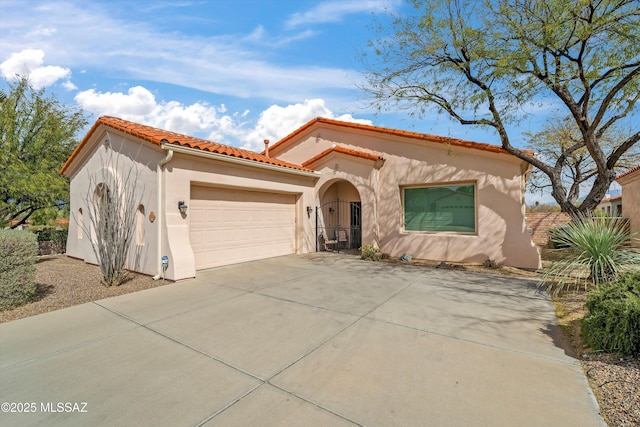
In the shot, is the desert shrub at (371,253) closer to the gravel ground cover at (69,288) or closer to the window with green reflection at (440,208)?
the window with green reflection at (440,208)

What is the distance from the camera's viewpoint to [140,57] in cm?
853

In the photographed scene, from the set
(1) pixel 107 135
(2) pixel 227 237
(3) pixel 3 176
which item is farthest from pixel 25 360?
(3) pixel 3 176

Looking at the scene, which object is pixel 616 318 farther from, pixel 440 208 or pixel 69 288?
pixel 69 288

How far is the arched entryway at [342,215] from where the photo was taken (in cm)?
1390

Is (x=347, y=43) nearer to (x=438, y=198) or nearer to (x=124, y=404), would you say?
(x=438, y=198)

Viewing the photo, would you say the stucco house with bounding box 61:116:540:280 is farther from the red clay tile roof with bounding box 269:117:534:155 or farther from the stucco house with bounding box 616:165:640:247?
the stucco house with bounding box 616:165:640:247

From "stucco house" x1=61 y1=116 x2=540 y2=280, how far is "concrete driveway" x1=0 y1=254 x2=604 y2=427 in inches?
102

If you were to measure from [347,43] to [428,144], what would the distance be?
4.74 m

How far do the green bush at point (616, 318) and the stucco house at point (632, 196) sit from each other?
1031 cm

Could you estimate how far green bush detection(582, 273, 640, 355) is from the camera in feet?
10.5

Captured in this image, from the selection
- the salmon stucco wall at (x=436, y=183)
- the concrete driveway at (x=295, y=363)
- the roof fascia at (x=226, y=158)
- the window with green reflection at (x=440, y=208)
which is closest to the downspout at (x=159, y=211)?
the roof fascia at (x=226, y=158)

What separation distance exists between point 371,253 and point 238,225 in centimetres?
504

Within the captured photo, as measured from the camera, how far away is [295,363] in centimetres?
335

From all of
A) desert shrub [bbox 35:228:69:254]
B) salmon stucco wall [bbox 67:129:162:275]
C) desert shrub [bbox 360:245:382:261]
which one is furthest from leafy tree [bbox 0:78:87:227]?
desert shrub [bbox 360:245:382:261]
